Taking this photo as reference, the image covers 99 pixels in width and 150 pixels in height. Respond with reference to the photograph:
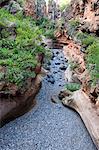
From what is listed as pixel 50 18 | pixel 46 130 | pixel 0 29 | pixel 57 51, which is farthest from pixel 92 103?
pixel 50 18

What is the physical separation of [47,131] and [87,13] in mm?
10485

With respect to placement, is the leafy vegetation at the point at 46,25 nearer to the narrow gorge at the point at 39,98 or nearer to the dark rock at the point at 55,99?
the narrow gorge at the point at 39,98

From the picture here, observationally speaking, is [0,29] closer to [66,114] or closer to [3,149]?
[66,114]

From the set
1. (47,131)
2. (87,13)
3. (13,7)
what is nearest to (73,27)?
(87,13)

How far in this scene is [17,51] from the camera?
10.3 metres

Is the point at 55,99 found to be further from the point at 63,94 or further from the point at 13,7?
the point at 13,7

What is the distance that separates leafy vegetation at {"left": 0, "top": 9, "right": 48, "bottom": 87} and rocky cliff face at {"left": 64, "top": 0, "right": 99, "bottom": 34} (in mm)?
3769

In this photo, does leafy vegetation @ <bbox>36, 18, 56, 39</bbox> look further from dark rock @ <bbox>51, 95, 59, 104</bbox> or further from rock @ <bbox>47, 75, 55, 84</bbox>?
dark rock @ <bbox>51, 95, 59, 104</bbox>

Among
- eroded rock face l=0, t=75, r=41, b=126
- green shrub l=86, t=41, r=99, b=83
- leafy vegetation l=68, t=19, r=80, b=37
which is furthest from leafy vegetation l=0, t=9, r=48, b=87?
leafy vegetation l=68, t=19, r=80, b=37

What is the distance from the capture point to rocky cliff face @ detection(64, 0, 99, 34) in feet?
48.5

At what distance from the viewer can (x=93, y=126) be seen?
8375mm

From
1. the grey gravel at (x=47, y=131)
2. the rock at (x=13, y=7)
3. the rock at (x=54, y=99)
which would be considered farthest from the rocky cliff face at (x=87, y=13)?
the grey gravel at (x=47, y=131)

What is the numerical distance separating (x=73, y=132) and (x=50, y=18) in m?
19.6

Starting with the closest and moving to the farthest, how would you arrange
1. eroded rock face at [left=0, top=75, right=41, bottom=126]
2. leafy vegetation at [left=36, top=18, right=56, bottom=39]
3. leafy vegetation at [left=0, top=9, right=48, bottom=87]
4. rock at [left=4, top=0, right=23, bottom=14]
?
eroded rock face at [left=0, top=75, right=41, bottom=126] < leafy vegetation at [left=0, top=9, right=48, bottom=87] < rock at [left=4, top=0, right=23, bottom=14] < leafy vegetation at [left=36, top=18, right=56, bottom=39]
